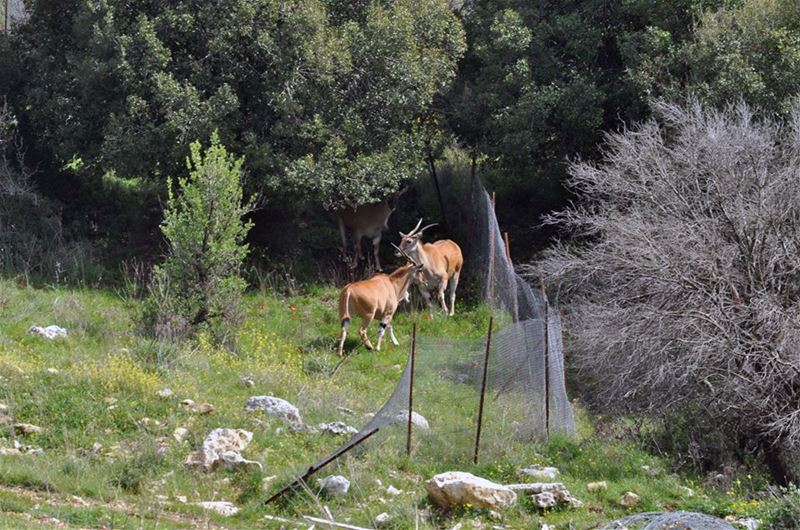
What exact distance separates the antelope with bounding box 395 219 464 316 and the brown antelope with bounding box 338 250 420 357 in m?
1.24

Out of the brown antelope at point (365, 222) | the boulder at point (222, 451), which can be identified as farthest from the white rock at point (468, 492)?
the brown antelope at point (365, 222)

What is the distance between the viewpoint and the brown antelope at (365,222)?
84.4 feet

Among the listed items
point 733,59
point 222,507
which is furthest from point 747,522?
point 733,59

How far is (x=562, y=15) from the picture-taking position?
84.9 feet

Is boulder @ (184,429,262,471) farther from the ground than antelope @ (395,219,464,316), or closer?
closer

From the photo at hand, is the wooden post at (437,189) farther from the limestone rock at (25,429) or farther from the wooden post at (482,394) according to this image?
the limestone rock at (25,429)

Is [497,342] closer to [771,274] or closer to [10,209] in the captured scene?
[771,274]

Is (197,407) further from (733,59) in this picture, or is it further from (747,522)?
(733,59)

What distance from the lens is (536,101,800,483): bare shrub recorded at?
16156 millimetres

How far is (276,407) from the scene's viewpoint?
53.6 ft

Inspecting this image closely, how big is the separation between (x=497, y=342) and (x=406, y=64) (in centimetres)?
1051

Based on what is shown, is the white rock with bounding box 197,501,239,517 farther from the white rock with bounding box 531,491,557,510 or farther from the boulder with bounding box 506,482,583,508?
the white rock with bounding box 531,491,557,510

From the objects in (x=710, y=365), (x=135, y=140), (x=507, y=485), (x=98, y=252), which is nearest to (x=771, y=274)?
(x=710, y=365)

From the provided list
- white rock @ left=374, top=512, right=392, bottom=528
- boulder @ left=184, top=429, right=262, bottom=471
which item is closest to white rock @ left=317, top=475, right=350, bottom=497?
white rock @ left=374, top=512, right=392, bottom=528
